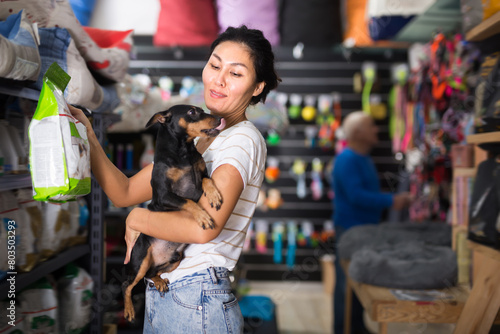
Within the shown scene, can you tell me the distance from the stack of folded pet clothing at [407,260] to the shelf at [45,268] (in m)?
1.32

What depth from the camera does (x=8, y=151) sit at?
1.35 metres

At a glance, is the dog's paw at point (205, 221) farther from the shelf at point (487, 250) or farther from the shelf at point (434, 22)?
the shelf at point (434, 22)

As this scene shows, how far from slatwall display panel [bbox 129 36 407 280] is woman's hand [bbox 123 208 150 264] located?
12.7 ft

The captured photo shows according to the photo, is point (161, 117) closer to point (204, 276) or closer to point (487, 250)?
point (204, 276)

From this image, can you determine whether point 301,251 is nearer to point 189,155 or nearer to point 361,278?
point 361,278

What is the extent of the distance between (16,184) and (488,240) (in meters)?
1.65

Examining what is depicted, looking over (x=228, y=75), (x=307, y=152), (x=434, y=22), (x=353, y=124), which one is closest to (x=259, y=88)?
(x=228, y=75)

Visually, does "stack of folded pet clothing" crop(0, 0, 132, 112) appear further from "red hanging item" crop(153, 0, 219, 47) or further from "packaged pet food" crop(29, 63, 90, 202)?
"red hanging item" crop(153, 0, 219, 47)

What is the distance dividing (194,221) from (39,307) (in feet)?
3.01

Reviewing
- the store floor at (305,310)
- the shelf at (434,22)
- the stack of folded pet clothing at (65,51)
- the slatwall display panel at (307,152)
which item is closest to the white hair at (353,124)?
the shelf at (434,22)

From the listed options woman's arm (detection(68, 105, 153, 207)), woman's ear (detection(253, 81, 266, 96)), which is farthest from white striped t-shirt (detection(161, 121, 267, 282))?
woman's arm (detection(68, 105, 153, 207))

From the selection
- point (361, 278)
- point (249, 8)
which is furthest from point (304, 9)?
point (361, 278)

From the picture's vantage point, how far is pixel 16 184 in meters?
1.26

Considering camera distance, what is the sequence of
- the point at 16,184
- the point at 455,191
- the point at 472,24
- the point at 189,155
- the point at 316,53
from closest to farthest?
the point at 189,155 < the point at 16,184 < the point at 472,24 < the point at 455,191 < the point at 316,53
